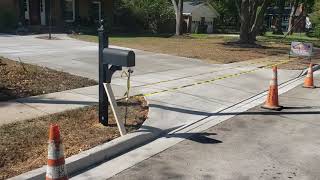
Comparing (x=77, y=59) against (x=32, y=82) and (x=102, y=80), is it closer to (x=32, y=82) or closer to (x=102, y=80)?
(x=32, y=82)

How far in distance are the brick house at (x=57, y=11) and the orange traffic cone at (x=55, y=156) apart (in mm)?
28042

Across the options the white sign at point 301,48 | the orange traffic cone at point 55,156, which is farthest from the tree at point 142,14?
the orange traffic cone at point 55,156

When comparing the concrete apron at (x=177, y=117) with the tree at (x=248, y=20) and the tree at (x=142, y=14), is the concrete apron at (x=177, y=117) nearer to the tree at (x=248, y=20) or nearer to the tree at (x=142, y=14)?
the tree at (x=248, y=20)

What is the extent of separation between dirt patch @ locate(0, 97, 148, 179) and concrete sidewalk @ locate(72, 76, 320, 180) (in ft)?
1.98

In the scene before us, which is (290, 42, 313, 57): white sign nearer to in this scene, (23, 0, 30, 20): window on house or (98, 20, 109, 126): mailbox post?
(98, 20, 109, 126): mailbox post

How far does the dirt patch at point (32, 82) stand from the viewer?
982cm

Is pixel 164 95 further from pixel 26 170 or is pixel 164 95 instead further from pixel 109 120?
pixel 26 170

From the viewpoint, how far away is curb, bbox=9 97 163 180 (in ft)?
17.8

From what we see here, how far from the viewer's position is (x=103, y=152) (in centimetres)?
633

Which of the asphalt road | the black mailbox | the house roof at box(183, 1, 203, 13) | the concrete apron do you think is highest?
the house roof at box(183, 1, 203, 13)

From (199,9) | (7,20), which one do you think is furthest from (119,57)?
(199,9)

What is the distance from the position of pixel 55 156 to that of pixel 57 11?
30.1m

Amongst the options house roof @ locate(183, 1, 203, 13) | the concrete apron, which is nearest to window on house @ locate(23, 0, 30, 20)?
house roof @ locate(183, 1, 203, 13)

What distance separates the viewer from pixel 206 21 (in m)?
52.8
